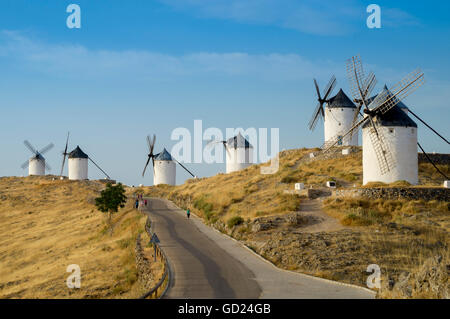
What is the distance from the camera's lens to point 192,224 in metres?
37.3

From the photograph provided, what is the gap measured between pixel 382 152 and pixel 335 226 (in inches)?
412

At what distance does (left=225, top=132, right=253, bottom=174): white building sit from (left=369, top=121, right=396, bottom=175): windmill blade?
40348 millimetres

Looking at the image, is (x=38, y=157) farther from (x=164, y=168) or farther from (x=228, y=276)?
(x=228, y=276)

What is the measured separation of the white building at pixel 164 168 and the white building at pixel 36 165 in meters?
36.7

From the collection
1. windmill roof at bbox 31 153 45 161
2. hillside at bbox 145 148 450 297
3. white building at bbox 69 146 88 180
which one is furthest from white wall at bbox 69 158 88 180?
hillside at bbox 145 148 450 297

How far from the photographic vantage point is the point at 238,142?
76.8 metres

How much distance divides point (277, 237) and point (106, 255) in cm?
1214

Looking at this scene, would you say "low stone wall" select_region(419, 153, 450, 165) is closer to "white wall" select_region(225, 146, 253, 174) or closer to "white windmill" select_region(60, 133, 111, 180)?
"white wall" select_region(225, 146, 253, 174)

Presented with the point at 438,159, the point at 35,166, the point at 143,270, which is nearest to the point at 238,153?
the point at 438,159

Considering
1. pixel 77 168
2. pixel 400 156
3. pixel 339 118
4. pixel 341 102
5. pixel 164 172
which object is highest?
pixel 341 102

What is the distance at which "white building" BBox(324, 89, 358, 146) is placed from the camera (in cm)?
5700

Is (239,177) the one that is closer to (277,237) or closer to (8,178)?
(277,237)

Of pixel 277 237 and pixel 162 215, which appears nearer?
pixel 277 237

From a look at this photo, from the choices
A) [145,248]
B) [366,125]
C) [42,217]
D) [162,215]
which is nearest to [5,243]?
[42,217]
